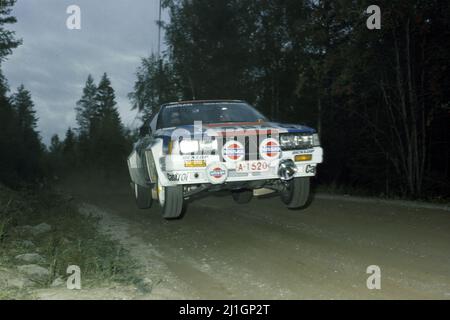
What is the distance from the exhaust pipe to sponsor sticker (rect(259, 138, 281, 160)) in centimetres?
14

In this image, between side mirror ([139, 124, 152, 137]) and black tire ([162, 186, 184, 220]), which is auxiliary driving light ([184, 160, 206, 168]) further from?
side mirror ([139, 124, 152, 137])

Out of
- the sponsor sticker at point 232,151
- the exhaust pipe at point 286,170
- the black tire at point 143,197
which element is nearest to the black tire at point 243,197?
the black tire at point 143,197

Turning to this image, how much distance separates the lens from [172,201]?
266 inches

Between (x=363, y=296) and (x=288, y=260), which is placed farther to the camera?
(x=288, y=260)

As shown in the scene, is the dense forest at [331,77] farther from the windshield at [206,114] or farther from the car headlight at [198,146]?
the car headlight at [198,146]

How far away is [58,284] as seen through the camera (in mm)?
4238

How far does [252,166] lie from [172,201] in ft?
4.06

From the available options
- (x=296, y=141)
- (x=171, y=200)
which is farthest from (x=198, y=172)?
(x=296, y=141)

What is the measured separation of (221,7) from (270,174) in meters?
24.3

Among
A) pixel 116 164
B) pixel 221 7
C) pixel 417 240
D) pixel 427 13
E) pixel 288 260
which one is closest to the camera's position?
pixel 288 260

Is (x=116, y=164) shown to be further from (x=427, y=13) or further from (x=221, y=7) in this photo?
(x=427, y=13)

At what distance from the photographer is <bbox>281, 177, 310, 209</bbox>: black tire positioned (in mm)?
7355

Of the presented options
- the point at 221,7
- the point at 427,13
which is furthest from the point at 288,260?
the point at 221,7

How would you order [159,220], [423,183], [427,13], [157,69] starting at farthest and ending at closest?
[157,69]
[423,183]
[427,13]
[159,220]
